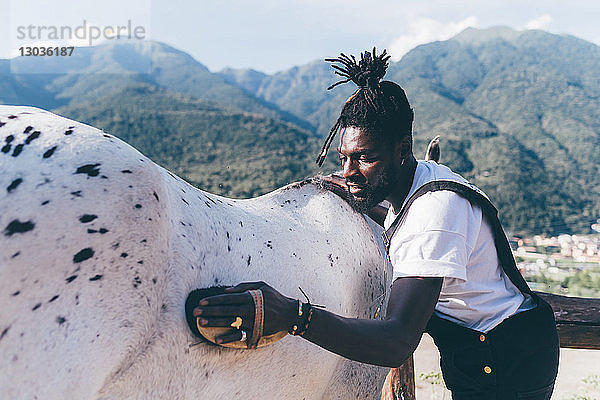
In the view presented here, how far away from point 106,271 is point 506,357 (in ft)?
4.57

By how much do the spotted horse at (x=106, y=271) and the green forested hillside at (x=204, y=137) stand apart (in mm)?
27807

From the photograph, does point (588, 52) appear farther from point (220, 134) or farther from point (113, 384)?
point (113, 384)

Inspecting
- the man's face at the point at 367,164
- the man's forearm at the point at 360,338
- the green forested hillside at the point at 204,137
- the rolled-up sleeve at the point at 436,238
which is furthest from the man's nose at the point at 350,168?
the green forested hillside at the point at 204,137

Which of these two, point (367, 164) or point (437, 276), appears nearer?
point (437, 276)

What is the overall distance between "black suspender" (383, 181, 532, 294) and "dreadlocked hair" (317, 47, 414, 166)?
235mm

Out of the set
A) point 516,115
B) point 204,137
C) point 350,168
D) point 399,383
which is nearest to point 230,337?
point 350,168

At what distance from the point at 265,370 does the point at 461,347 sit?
80cm

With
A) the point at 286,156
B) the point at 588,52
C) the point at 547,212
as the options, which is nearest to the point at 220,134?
the point at 286,156

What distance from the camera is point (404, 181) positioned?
1.61 metres

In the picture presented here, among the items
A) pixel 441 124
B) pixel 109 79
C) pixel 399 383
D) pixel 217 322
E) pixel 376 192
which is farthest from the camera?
pixel 109 79

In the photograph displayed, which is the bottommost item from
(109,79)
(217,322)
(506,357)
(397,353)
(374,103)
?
(109,79)

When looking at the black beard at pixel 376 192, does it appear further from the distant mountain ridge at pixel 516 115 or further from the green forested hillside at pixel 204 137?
the green forested hillside at pixel 204 137

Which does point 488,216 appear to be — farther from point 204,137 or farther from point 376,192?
point 204,137

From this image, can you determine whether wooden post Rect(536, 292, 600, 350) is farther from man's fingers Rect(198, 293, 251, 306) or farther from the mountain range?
man's fingers Rect(198, 293, 251, 306)
